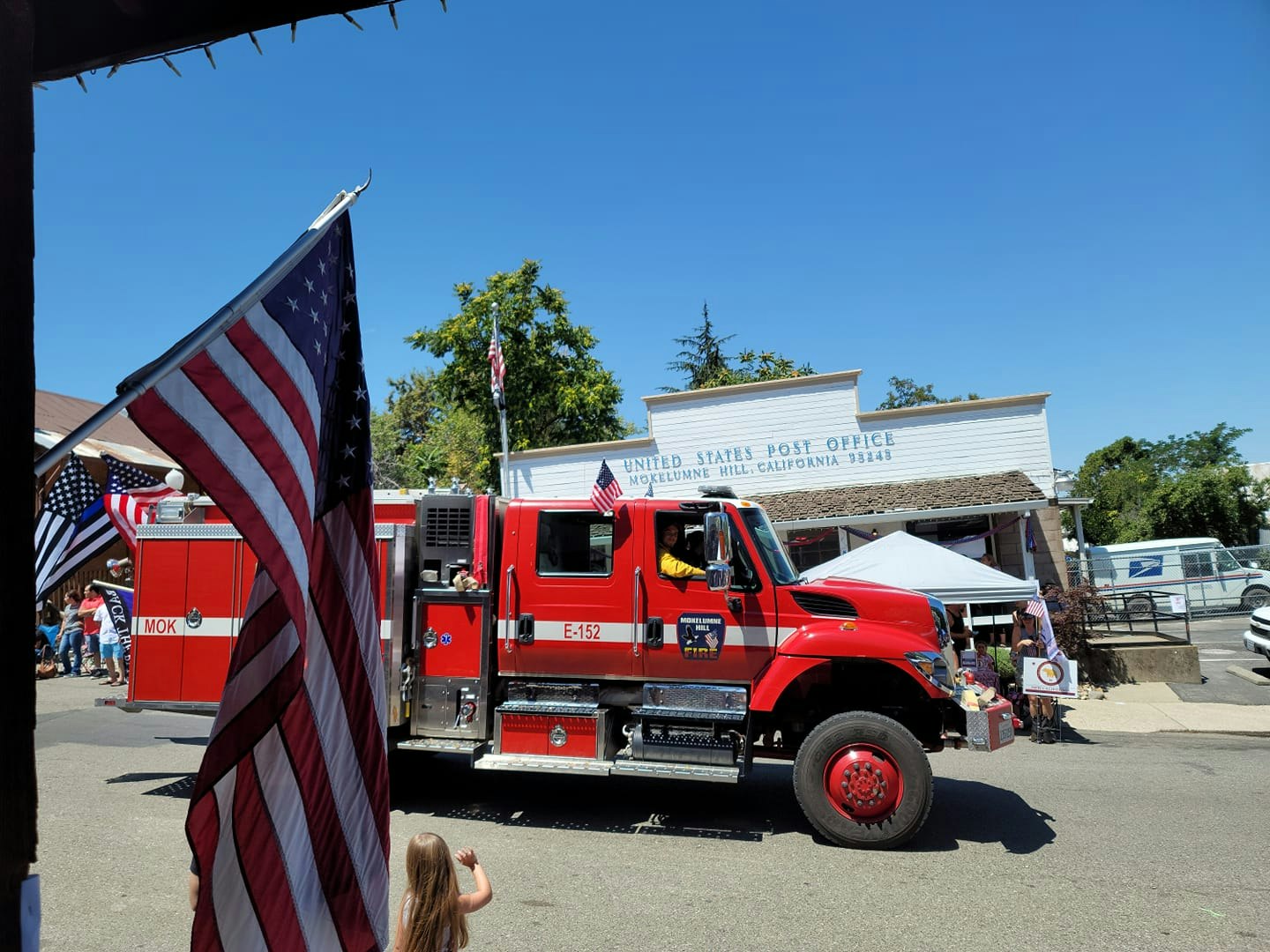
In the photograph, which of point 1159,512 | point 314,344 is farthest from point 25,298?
point 1159,512

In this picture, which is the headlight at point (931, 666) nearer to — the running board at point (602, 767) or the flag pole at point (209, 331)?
the running board at point (602, 767)

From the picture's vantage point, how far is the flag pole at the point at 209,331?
6.35ft

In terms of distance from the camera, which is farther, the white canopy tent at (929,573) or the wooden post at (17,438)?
the white canopy tent at (929,573)

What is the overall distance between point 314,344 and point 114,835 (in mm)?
5611

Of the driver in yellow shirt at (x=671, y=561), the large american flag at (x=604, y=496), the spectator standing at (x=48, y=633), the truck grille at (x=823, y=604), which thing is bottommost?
the spectator standing at (x=48, y=633)

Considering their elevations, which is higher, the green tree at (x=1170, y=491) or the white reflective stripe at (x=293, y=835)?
the green tree at (x=1170, y=491)

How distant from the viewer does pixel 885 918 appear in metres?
5.05

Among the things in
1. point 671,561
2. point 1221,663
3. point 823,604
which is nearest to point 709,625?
point 671,561

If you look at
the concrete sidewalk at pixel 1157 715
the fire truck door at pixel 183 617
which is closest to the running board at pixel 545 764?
the fire truck door at pixel 183 617

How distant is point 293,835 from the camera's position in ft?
9.48

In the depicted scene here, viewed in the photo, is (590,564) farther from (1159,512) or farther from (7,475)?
(1159,512)

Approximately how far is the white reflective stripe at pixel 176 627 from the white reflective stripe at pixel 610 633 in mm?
2868

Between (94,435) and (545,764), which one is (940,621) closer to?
(545,764)

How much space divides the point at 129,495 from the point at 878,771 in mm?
9832
